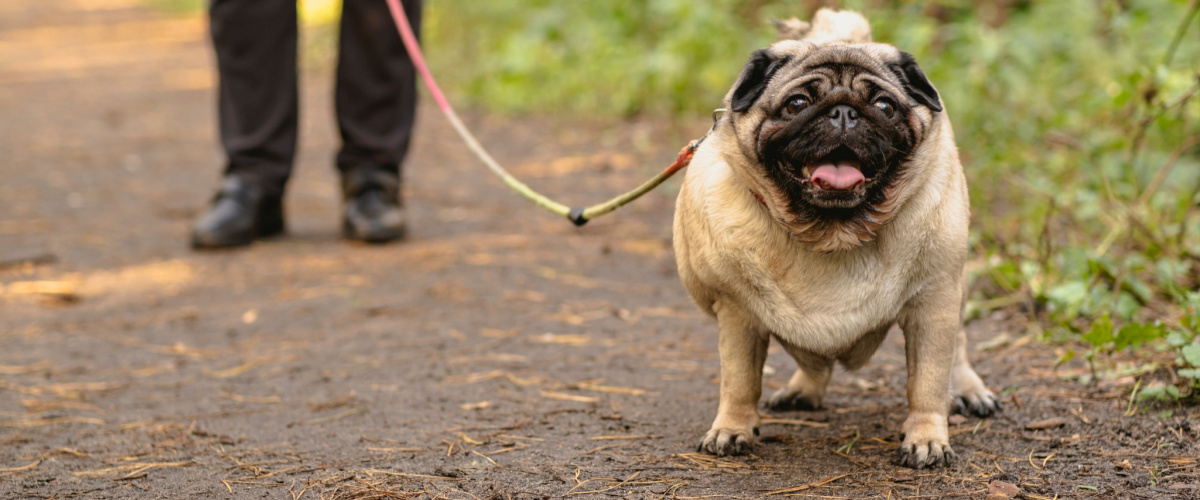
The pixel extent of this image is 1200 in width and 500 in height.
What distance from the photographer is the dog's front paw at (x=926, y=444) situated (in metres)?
2.60

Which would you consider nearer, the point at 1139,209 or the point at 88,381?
the point at 88,381

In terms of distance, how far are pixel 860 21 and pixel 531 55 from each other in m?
7.15

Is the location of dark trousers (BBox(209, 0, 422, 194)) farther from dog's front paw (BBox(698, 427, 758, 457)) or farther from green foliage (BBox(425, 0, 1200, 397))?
dog's front paw (BBox(698, 427, 758, 457))

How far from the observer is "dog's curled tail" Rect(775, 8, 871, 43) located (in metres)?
2.96

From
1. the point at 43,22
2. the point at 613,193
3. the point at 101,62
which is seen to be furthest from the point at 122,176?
the point at 43,22

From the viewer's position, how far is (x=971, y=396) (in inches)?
121

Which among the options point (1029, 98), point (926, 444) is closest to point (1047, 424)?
point (926, 444)

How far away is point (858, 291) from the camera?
2.52 metres

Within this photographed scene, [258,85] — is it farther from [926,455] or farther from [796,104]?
[926,455]

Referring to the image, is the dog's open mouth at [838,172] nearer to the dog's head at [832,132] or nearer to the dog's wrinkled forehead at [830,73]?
the dog's head at [832,132]

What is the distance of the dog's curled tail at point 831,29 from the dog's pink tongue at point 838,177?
2.08 feet

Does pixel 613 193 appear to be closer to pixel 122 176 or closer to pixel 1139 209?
pixel 1139 209

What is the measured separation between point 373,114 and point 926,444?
368cm

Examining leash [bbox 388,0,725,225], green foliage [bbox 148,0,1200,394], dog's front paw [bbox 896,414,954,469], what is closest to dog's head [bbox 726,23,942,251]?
leash [bbox 388,0,725,225]
